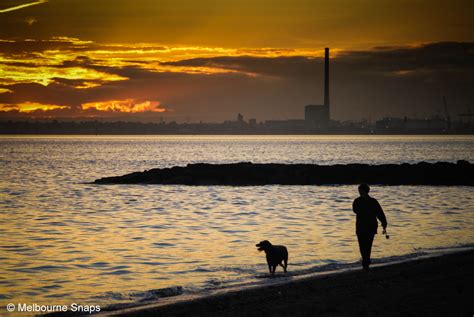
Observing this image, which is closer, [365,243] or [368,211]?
[368,211]

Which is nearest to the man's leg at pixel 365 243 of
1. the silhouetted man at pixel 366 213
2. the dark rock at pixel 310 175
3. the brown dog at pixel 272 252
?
the silhouetted man at pixel 366 213

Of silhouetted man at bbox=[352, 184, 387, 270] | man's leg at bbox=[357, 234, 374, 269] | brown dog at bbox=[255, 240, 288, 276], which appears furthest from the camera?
brown dog at bbox=[255, 240, 288, 276]

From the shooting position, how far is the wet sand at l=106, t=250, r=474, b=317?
12.2 meters

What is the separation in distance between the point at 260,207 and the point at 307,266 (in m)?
20.8

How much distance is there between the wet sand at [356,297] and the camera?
12.2 meters

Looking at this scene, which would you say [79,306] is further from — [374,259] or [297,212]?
[297,212]

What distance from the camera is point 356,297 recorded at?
13.4 m

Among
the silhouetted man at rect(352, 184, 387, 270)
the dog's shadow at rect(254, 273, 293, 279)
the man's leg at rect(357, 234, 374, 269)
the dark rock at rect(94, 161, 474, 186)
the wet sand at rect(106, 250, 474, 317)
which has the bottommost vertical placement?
the dark rock at rect(94, 161, 474, 186)

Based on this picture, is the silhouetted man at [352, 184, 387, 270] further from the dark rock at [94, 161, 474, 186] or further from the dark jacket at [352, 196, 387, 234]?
the dark rock at [94, 161, 474, 186]

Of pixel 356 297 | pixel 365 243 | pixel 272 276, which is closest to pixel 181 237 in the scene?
pixel 272 276

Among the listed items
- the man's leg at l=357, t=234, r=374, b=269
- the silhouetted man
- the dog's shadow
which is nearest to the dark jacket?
the silhouetted man

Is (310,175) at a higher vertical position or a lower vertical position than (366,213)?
lower

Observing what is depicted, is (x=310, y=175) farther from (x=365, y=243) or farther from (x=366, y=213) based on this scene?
(x=366, y=213)

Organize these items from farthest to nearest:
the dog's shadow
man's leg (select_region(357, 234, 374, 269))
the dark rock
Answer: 1. the dark rock
2. the dog's shadow
3. man's leg (select_region(357, 234, 374, 269))
